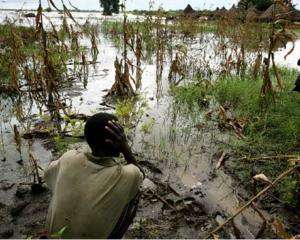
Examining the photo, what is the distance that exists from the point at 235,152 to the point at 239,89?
7.10 ft

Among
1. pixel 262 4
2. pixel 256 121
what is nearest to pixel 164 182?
pixel 256 121

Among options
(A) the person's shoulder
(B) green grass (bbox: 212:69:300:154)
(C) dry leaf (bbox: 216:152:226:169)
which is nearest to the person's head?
(A) the person's shoulder

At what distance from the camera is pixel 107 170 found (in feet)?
6.81

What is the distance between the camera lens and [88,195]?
203 cm

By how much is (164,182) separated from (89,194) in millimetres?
1888

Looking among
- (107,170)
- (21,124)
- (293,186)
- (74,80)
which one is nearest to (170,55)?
(74,80)

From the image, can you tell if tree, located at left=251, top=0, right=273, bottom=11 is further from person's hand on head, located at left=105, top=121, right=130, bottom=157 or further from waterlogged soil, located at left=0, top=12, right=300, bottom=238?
person's hand on head, located at left=105, top=121, right=130, bottom=157

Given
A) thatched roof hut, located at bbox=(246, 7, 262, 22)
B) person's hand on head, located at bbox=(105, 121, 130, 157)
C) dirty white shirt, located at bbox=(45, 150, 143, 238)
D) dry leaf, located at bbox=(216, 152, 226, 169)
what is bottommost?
dry leaf, located at bbox=(216, 152, 226, 169)

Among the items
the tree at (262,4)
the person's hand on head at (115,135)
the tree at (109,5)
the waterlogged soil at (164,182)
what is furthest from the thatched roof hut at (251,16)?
the tree at (109,5)

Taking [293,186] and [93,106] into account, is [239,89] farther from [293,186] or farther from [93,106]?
[293,186]

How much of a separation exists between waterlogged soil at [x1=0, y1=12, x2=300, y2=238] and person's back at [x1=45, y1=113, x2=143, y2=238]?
0.97 ft

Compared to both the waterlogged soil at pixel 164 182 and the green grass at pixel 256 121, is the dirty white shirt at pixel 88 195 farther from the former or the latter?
the green grass at pixel 256 121

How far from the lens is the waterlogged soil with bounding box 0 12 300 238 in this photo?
3.17m

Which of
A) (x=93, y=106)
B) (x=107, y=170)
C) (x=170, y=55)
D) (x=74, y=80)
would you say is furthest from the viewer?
(x=170, y=55)
